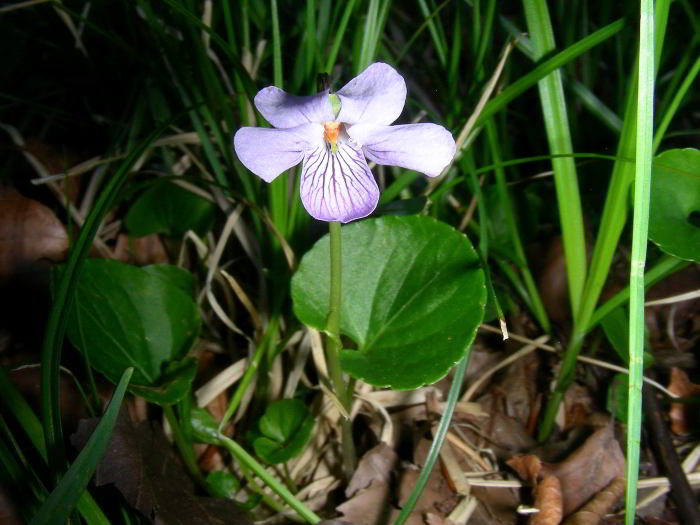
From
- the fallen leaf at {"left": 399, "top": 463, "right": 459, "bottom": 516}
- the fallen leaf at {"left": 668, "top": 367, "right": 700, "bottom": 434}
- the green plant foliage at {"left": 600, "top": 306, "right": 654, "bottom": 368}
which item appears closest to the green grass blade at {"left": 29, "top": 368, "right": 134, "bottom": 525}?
the fallen leaf at {"left": 399, "top": 463, "right": 459, "bottom": 516}

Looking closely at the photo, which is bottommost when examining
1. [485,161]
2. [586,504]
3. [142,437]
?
[586,504]

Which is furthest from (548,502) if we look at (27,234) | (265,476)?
(27,234)

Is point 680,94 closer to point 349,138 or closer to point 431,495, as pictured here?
point 349,138

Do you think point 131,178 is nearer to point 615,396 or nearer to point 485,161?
point 485,161

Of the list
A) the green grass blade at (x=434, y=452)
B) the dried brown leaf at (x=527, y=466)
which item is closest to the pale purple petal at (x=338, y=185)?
the green grass blade at (x=434, y=452)

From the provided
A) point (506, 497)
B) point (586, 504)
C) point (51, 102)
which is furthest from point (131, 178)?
point (586, 504)
